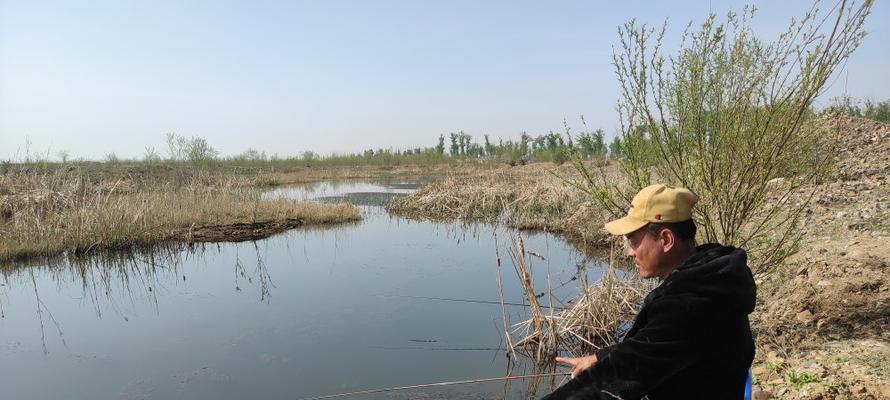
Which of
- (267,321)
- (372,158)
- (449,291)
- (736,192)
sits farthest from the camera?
(372,158)

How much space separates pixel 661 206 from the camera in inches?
73.9

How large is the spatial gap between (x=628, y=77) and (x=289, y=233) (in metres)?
11.2

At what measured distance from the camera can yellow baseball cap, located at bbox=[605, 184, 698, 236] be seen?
1.87 m

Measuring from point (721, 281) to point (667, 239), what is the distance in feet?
1.01

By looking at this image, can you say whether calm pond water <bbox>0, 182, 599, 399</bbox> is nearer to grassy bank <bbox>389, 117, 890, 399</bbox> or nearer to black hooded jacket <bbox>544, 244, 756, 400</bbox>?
grassy bank <bbox>389, 117, 890, 399</bbox>

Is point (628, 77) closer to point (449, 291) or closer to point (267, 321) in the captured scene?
point (449, 291)

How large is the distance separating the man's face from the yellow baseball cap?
5cm

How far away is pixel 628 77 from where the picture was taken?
15.3ft

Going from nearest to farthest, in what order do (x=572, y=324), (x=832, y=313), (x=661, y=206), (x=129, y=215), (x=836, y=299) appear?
(x=661, y=206) → (x=832, y=313) → (x=836, y=299) → (x=572, y=324) → (x=129, y=215)

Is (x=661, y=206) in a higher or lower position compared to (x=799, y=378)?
higher

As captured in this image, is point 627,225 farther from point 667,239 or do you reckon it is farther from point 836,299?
point 836,299

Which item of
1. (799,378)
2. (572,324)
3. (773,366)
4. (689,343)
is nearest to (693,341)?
(689,343)

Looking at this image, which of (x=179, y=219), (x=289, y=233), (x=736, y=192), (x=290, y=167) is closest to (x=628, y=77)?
(x=736, y=192)

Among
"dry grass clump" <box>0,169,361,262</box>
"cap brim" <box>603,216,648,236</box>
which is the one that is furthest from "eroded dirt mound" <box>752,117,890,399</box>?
"dry grass clump" <box>0,169,361,262</box>
